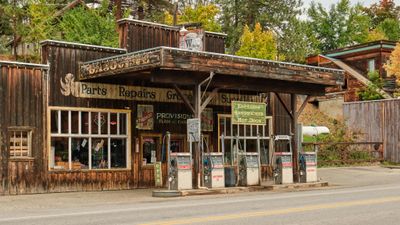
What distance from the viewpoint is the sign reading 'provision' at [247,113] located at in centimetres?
2575

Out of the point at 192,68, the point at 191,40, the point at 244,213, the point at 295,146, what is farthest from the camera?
the point at 295,146

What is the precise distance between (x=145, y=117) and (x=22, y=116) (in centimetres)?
525

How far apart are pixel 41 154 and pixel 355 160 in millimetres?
20724

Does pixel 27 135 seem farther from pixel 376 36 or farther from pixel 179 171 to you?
pixel 376 36

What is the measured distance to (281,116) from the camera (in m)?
33.1

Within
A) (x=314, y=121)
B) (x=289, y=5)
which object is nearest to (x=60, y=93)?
(x=314, y=121)

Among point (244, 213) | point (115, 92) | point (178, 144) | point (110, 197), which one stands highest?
point (115, 92)

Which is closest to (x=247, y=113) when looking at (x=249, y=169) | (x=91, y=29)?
(x=249, y=169)

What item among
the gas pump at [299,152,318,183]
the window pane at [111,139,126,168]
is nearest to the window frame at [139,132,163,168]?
the window pane at [111,139,126,168]

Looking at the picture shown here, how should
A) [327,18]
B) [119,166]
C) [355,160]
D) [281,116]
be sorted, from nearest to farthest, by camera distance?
[119,166]
[281,116]
[355,160]
[327,18]

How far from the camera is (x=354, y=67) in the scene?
195 feet

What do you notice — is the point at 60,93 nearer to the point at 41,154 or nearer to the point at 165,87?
the point at 41,154

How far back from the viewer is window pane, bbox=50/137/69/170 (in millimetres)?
24766

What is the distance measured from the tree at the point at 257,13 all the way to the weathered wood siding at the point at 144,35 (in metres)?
38.3
